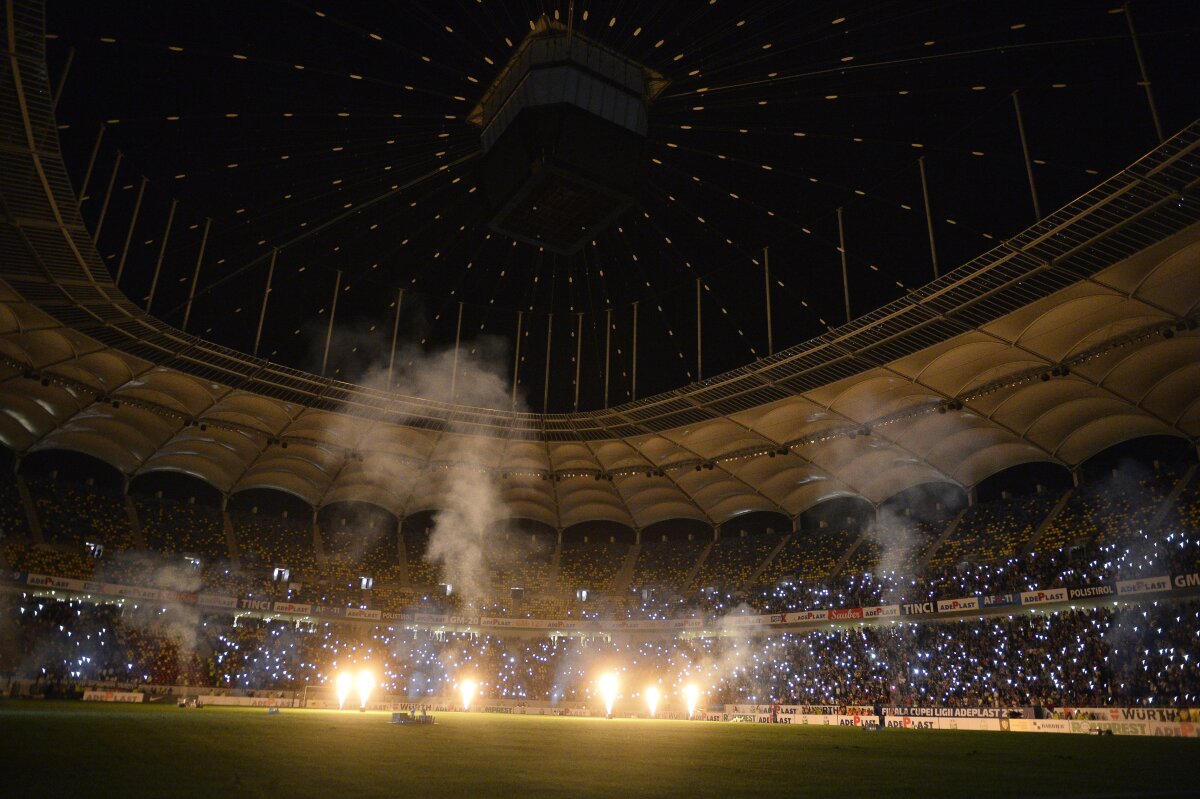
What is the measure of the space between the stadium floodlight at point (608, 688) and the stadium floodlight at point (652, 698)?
216 centimetres

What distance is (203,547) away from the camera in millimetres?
48000

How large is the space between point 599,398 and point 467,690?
70.1ft

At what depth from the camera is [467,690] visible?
51.1 metres

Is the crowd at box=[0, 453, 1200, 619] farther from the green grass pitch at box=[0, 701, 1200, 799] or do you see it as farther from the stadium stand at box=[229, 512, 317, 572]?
the green grass pitch at box=[0, 701, 1200, 799]

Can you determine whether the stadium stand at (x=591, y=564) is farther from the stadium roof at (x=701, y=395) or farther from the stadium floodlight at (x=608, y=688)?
the stadium floodlight at (x=608, y=688)

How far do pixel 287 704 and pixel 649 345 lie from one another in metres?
28.8

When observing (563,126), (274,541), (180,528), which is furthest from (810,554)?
(180,528)

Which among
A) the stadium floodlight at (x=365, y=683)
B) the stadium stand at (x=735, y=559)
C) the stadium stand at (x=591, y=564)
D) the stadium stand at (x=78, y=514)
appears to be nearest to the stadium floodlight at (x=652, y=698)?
the stadium stand at (x=735, y=559)

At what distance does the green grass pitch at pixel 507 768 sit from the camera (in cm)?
853

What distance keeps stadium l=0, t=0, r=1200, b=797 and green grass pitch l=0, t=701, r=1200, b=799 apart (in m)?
0.19

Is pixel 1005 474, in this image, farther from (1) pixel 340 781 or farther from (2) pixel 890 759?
(1) pixel 340 781

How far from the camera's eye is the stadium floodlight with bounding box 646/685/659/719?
48.4 meters

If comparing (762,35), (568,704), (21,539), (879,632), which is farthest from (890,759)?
(21,539)

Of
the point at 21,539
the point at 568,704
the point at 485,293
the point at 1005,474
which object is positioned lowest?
the point at 568,704
